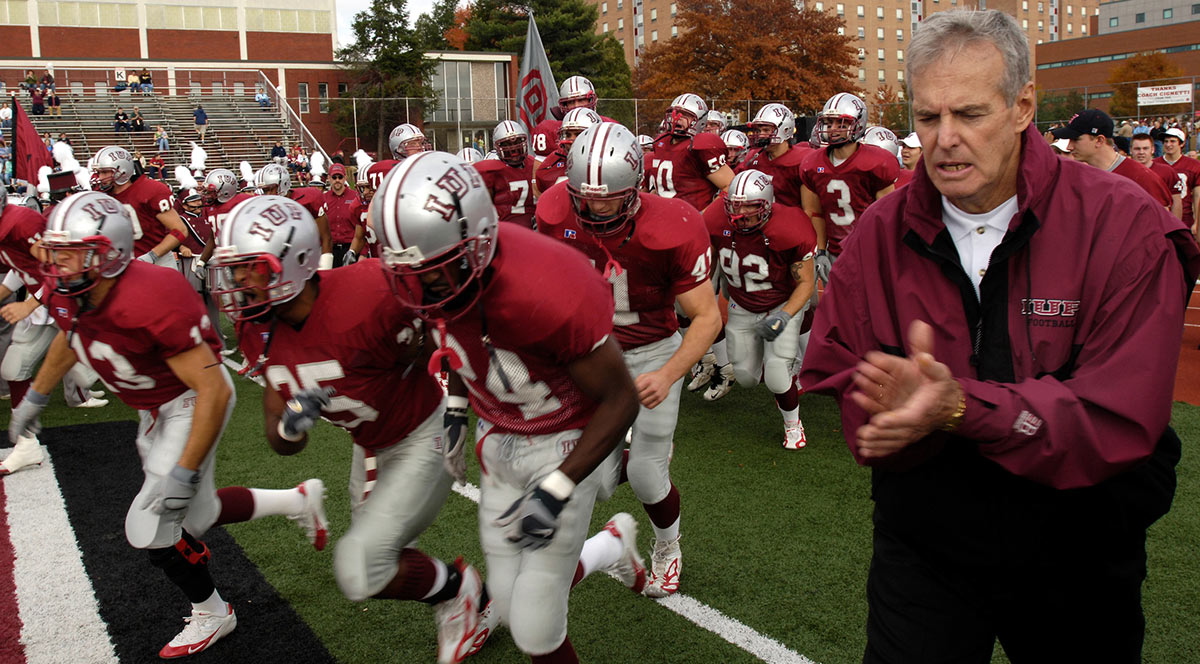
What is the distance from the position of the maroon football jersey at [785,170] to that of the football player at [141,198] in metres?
5.26

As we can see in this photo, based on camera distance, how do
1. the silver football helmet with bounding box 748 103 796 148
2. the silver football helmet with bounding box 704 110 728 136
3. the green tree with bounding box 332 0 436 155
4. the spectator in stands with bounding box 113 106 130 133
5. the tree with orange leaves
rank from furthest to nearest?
the tree with orange leaves < the green tree with bounding box 332 0 436 155 < the spectator in stands with bounding box 113 106 130 133 < the silver football helmet with bounding box 704 110 728 136 < the silver football helmet with bounding box 748 103 796 148

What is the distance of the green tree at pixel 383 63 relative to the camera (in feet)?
113

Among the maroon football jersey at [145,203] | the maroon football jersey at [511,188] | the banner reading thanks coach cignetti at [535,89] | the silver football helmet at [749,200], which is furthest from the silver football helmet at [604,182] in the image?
the banner reading thanks coach cignetti at [535,89]

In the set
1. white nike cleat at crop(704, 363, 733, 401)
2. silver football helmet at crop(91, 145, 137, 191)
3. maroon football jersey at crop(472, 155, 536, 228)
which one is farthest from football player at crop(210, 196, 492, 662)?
silver football helmet at crop(91, 145, 137, 191)

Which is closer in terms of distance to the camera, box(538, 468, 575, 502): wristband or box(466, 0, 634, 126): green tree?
box(538, 468, 575, 502): wristband

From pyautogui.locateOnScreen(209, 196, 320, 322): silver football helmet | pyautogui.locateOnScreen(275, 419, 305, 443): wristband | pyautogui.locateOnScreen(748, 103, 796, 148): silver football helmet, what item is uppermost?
pyautogui.locateOnScreen(748, 103, 796, 148): silver football helmet

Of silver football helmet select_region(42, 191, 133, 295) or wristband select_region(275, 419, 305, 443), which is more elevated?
silver football helmet select_region(42, 191, 133, 295)

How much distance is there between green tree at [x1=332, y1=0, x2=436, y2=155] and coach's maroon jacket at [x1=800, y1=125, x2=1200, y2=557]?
3345cm

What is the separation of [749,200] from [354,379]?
353 cm

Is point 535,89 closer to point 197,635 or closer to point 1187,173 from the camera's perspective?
point 1187,173

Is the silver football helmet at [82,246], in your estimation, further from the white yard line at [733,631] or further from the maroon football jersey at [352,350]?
the white yard line at [733,631]

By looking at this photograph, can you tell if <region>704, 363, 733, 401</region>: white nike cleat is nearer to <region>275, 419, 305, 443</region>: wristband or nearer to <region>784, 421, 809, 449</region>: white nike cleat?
<region>784, 421, 809, 449</region>: white nike cleat

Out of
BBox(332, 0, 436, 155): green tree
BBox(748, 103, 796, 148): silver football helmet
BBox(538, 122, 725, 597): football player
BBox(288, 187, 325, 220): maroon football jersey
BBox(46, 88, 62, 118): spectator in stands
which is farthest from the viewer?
BBox(332, 0, 436, 155): green tree

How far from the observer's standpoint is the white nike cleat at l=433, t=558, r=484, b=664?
335 cm
